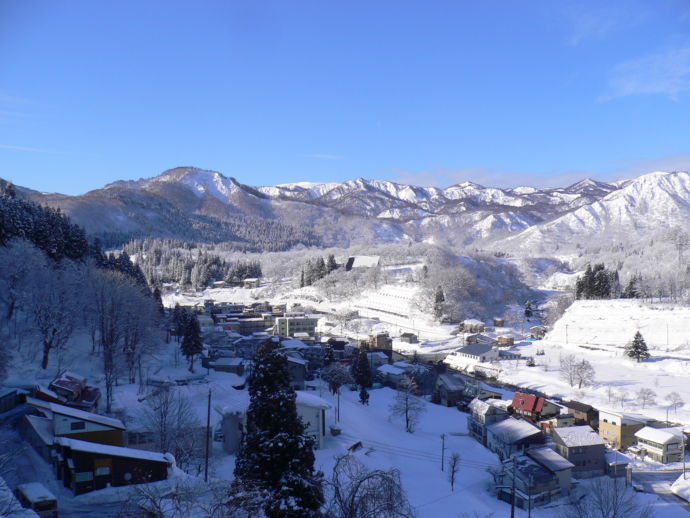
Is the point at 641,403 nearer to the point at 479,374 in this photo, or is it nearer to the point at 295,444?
the point at 479,374

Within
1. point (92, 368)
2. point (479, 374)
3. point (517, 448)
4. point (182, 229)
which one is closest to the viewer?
point (517, 448)

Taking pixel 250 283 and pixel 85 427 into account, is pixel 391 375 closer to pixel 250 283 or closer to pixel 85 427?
pixel 85 427

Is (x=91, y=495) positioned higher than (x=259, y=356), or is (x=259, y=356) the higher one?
(x=259, y=356)

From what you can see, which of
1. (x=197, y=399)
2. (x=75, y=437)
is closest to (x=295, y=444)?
(x=75, y=437)

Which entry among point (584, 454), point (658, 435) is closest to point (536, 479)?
point (584, 454)

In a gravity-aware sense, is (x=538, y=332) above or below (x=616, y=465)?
above

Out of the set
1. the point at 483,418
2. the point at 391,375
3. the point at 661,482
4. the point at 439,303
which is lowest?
the point at 661,482

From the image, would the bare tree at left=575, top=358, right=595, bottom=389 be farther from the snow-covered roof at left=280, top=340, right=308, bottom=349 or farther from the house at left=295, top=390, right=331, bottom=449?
the house at left=295, top=390, right=331, bottom=449
